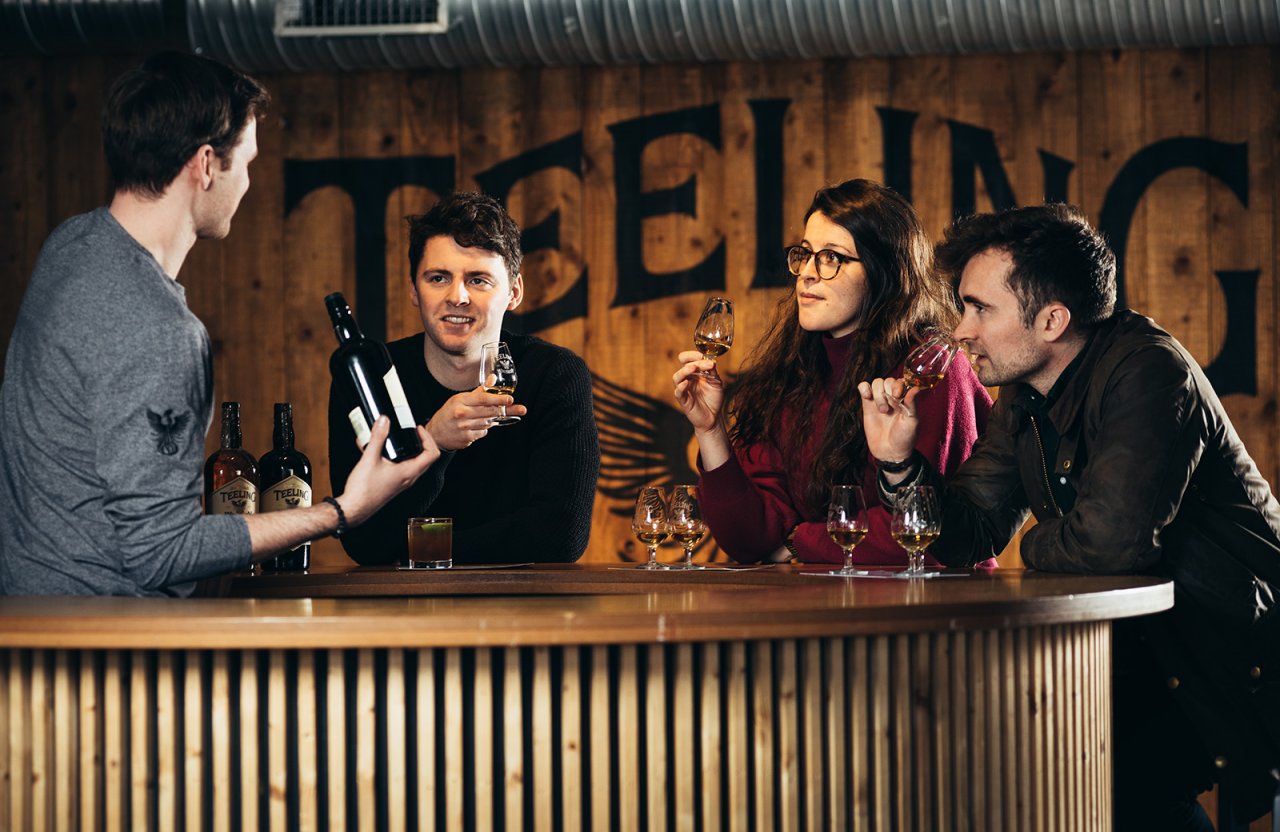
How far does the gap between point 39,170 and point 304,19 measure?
1.23 meters

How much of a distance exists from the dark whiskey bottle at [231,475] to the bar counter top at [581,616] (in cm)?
78

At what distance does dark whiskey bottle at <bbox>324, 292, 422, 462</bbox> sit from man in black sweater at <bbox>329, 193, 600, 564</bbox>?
25.4 inches

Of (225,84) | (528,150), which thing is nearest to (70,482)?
(225,84)

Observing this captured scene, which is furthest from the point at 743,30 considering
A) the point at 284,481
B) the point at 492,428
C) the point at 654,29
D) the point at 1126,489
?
the point at 1126,489

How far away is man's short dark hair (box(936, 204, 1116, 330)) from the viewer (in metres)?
2.65

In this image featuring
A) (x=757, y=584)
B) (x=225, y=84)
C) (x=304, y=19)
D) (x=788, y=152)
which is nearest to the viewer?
(x=225, y=84)

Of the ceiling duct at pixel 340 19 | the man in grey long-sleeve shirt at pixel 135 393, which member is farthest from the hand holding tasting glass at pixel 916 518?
the ceiling duct at pixel 340 19

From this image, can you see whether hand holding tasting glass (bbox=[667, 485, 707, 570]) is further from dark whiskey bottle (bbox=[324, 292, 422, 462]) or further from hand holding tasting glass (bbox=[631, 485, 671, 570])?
dark whiskey bottle (bbox=[324, 292, 422, 462])

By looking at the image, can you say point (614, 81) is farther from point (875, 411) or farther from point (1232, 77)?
point (875, 411)

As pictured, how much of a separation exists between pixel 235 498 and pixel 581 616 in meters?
1.18

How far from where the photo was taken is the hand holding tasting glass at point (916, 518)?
7.76 ft

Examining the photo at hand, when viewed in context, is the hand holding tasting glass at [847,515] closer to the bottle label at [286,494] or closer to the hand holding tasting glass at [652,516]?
the hand holding tasting glass at [652,516]

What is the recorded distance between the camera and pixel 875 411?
8.57 ft

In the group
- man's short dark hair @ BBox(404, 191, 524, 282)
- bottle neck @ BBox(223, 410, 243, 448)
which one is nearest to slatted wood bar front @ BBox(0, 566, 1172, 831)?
bottle neck @ BBox(223, 410, 243, 448)
